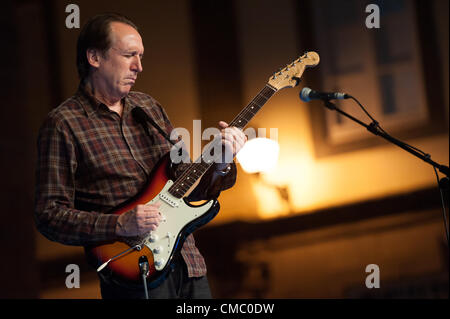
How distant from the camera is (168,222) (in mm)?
2045

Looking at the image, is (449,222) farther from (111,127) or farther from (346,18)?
(111,127)

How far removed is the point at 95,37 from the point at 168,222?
2.38ft

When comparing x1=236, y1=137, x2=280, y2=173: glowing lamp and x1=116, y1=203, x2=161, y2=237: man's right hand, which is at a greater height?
x1=236, y1=137, x2=280, y2=173: glowing lamp

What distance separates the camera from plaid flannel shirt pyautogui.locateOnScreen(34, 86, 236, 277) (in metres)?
2.01

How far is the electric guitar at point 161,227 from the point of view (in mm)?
1988

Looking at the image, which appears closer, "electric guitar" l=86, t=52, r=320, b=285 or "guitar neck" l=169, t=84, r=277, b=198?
"electric guitar" l=86, t=52, r=320, b=285

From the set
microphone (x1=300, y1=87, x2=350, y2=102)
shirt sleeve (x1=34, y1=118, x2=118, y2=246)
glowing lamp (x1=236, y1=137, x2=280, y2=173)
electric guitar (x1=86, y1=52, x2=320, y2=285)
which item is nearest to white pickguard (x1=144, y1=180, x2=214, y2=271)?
electric guitar (x1=86, y1=52, x2=320, y2=285)

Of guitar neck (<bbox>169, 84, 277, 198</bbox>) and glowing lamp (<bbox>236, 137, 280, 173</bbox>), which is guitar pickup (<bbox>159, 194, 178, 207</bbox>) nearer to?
guitar neck (<bbox>169, 84, 277, 198</bbox>)

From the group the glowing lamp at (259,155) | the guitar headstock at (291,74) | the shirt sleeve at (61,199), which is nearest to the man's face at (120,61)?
the shirt sleeve at (61,199)

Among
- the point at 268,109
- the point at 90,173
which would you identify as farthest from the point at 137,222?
the point at 268,109

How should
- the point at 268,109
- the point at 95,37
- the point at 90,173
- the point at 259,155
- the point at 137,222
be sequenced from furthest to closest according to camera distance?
the point at 268,109
the point at 259,155
the point at 95,37
the point at 90,173
the point at 137,222

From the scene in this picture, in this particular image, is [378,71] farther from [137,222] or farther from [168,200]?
[137,222]

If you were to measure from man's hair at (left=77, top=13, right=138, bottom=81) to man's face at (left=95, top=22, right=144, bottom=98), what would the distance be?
0.02 meters

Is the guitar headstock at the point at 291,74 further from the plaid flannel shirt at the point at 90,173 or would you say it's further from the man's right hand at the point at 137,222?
the man's right hand at the point at 137,222
